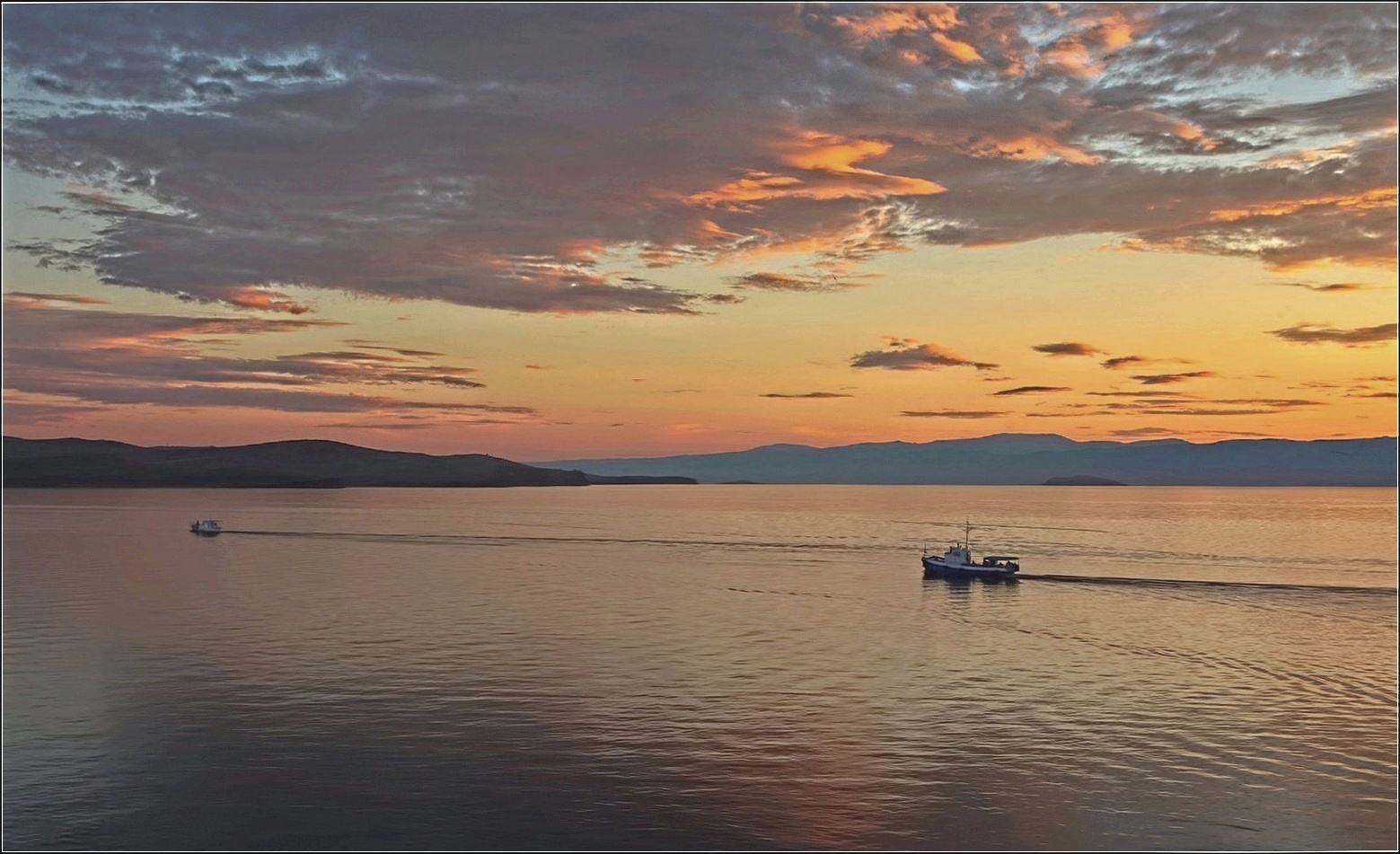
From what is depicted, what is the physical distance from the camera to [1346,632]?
93.1m

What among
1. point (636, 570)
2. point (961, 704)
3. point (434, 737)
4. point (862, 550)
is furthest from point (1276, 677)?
point (862, 550)

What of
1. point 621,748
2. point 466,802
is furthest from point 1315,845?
point 466,802

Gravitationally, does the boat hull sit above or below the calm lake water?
above

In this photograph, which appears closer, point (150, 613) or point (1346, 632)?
point (1346, 632)

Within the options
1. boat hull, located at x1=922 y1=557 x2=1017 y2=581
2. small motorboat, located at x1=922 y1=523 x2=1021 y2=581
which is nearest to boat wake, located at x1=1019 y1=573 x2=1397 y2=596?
small motorboat, located at x1=922 y1=523 x2=1021 y2=581

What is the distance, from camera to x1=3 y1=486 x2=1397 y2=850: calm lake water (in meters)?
43.1

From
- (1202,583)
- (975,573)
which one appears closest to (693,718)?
(975,573)

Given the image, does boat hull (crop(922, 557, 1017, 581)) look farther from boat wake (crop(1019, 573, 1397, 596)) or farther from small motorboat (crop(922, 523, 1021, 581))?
boat wake (crop(1019, 573, 1397, 596))

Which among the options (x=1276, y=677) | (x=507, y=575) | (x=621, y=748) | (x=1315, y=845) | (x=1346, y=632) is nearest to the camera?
(x=1315, y=845)

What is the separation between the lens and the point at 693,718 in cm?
5906

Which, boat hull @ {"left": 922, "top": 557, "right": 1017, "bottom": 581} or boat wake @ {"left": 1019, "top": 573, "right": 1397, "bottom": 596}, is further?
boat hull @ {"left": 922, "top": 557, "right": 1017, "bottom": 581}

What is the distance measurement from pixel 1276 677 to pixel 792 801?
149 ft

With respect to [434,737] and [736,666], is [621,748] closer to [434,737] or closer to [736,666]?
[434,737]

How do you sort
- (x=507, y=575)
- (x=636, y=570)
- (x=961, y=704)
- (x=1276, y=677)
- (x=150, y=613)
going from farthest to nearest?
(x=636, y=570)
(x=507, y=575)
(x=150, y=613)
(x=1276, y=677)
(x=961, y=704)
